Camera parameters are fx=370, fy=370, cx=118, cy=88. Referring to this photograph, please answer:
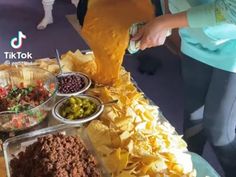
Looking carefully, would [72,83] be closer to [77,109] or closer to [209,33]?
[77,109]

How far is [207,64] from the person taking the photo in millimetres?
1083

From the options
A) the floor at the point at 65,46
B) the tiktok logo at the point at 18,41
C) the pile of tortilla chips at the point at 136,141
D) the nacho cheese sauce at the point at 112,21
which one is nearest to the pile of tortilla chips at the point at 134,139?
the pile of tortilla chips at the point at 136,141

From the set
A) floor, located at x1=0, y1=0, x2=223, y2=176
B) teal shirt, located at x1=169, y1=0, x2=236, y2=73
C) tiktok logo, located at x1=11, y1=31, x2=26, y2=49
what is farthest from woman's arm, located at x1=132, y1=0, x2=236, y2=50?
tiktok logo, located at x1=11, y1=31, x2=26, y2=49

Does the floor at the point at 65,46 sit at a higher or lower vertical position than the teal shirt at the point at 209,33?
lower

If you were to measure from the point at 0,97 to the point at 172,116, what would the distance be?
960 millimetres

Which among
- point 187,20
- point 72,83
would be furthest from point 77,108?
point 187,20

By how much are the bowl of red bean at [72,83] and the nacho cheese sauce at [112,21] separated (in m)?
0.10

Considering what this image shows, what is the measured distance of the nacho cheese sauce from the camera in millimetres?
934

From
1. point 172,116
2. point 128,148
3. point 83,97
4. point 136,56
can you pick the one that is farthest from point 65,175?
point 136,56

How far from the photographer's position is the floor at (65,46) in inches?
73.1

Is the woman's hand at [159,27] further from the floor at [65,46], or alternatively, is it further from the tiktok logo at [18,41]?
the tiktok logo at [18,41]

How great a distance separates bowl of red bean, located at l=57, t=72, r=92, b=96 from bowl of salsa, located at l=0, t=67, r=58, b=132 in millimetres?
27

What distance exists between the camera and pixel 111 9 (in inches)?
36.6

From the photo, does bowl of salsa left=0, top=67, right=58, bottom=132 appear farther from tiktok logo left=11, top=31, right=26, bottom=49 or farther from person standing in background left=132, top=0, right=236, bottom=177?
tiktok logo left=11, top=31, right=26, bottom=49
